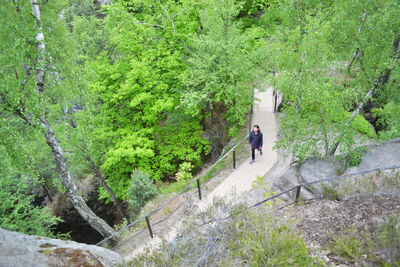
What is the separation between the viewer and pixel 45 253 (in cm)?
477

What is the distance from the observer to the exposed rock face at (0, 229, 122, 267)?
454cm

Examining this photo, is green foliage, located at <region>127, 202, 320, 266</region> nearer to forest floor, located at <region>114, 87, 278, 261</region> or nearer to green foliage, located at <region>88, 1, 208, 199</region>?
forest floor, located at <region>114, 87, 278, 261</region>

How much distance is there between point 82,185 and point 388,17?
2043cm

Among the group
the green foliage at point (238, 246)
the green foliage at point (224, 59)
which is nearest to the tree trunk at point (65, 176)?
the green foliage at point (224, 59)

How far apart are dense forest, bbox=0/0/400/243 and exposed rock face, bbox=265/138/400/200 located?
14.0 inches

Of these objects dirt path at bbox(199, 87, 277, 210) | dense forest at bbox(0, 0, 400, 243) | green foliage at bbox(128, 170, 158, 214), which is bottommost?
green foliage at bbox(128, 170, 158, 214)

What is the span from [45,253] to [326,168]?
25.5ft

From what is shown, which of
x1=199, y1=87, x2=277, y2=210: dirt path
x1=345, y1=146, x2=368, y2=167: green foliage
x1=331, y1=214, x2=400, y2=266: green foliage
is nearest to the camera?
x1=331, y1=214, x2=400, y2=266: green foliage

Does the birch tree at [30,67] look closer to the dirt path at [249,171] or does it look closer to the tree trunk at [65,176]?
the tree trunk at [65,176]

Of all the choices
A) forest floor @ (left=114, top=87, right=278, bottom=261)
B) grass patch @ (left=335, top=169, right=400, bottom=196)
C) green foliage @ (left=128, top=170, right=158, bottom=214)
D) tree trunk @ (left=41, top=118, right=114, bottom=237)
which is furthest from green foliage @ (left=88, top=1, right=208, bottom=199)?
grass patch @ (left=335, top=169, right=400, bottom=196)

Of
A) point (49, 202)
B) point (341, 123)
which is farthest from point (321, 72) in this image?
point (49, 202)

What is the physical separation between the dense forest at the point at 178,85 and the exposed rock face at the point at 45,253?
337cm

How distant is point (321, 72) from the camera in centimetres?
692

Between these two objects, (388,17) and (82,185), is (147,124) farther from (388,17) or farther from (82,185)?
(388,17)
